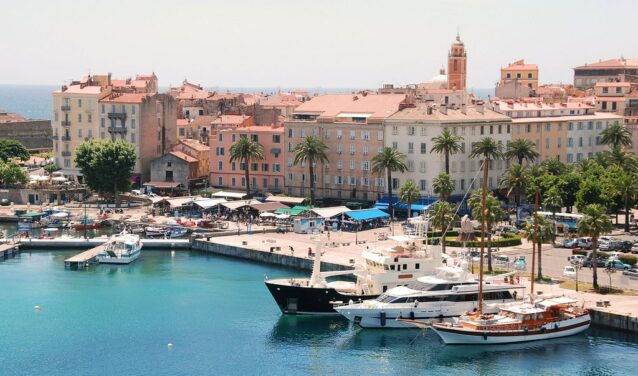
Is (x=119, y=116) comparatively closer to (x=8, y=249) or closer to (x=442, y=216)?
(x=8, y=249)

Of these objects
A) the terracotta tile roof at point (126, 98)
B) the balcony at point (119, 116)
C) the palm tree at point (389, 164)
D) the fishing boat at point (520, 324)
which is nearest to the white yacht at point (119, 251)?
the palm tree at point (389, 164)

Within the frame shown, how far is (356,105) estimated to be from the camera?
14900 centimetres

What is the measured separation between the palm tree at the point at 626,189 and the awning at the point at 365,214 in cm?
2579

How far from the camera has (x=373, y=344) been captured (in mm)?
85938

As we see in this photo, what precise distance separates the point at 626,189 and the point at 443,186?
19034 mm

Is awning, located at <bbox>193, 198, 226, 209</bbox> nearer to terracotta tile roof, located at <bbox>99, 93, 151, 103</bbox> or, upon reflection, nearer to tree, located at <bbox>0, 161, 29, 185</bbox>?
terracotta tile roof, located at <bbox>99, 93, 151, 103</bbox>

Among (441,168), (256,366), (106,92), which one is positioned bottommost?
(256,366)

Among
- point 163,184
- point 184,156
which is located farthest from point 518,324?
point 184,156

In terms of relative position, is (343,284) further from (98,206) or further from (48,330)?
(98,206)

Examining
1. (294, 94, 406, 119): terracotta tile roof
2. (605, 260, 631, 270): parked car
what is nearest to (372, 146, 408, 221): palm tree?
(294, 94, 406, 119): terracotta tile roof

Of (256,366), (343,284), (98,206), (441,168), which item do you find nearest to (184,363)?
(256,366)

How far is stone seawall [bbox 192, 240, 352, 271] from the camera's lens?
111125 mm

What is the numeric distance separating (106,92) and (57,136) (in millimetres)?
9653

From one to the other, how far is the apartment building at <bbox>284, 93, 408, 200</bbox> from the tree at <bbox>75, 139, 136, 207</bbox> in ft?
67.1
